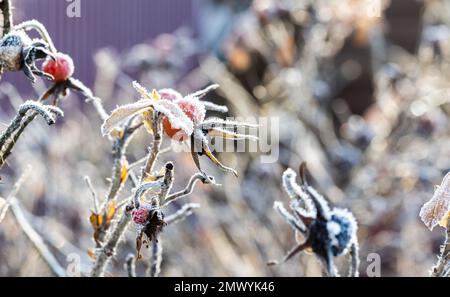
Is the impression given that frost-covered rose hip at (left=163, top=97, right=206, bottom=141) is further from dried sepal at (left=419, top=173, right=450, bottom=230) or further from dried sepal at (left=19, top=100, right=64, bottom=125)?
dried sepal at (left=419, top=173, right=450, bottom=230)

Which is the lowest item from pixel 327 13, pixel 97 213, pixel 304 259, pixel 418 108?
pixel 97 213

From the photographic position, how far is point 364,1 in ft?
7.52

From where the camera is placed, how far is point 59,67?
90cm

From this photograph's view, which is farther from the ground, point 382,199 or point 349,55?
point 349,55

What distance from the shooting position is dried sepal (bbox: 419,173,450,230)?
30.1 inches

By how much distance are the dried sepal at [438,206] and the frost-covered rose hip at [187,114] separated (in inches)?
11.0

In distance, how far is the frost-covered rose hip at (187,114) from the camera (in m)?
0.78

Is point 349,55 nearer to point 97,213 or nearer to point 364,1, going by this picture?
point 364,1

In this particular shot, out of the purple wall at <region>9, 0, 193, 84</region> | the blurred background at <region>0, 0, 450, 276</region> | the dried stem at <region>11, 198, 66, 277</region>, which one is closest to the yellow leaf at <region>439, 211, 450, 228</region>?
the dried stem at <region>11, 198, 66, 277</region>

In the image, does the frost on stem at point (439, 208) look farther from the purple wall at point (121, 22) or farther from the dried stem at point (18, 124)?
the purple wall at point (121, 22)

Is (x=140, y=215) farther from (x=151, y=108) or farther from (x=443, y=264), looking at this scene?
(x=443, y=264)

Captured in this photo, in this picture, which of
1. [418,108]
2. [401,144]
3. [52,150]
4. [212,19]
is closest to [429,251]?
[401,144]

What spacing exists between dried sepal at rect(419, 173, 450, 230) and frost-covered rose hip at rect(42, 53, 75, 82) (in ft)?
1.61
